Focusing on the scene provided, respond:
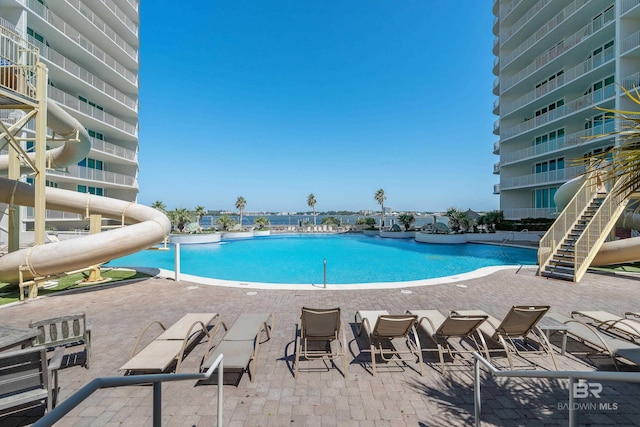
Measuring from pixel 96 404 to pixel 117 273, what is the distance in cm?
976

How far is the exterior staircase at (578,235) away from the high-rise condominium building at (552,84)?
7.19m

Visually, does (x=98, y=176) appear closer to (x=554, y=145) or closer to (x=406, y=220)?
(x=406, y=220)

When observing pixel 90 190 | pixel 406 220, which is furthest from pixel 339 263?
pixel 90 190

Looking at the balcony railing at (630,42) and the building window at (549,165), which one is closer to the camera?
the balcony railing at (630,42)

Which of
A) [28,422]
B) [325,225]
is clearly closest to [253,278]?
[28,422]

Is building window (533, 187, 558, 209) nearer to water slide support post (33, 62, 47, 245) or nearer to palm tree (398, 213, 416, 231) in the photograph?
palm tree (398, 213, 416, 231)

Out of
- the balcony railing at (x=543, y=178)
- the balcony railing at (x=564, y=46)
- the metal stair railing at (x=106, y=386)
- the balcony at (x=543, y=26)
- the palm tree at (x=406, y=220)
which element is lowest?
the metal stair railing at (x=106, y=386)

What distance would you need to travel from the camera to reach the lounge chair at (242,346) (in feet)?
13.1

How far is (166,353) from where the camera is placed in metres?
4.21

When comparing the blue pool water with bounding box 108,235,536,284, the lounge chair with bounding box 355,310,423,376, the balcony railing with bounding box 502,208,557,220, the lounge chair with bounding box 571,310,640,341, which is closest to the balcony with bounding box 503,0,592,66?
the balcony railing with bounding box 502,208,557,220

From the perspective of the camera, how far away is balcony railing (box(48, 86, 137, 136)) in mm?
21516

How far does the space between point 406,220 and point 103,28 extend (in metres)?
38.1

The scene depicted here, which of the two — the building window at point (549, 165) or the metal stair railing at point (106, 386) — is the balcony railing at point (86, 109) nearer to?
the metal stair railing at point (106, 386)

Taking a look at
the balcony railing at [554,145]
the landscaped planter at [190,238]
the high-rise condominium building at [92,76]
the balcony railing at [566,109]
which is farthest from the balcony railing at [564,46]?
the high-rise condominium building at [92,76]
